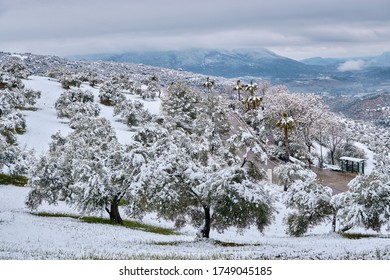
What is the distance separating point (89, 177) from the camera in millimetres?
33500

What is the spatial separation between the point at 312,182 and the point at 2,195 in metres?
29.5

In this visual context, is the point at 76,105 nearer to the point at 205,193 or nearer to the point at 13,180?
the point at 13,180

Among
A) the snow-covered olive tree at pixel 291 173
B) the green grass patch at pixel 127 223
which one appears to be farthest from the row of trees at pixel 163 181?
the snow-covered olive tree at pixel 291 173

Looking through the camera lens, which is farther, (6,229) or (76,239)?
(6,229)

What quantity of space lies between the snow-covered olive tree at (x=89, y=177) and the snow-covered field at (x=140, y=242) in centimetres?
186

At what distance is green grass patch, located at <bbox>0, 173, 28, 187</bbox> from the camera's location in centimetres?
4895

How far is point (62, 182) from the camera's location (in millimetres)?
37812

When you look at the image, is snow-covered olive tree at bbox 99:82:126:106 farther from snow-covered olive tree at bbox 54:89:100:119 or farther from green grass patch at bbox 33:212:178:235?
green grass patch at bbox 33:212:178:235

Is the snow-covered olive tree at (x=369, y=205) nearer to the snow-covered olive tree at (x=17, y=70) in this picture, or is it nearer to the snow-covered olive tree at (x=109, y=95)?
the snow-covered olive tree at (x=109, y=95)

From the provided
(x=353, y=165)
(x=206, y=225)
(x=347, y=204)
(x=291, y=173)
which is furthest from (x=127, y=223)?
(x=353, y=165)

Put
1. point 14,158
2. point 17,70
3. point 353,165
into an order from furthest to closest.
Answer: point 17,70 < point 353,165 < point 14,158

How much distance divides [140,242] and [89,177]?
1087cm
